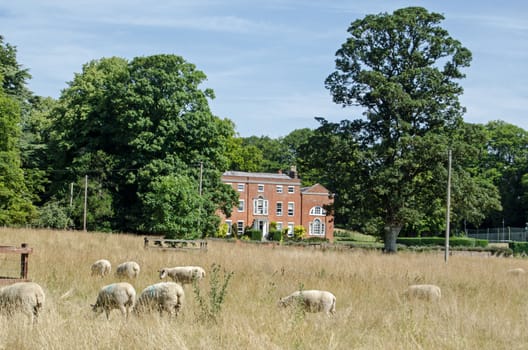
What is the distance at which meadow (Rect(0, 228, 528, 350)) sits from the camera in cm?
882

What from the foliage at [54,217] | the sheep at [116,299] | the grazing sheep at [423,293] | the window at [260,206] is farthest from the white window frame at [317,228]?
the sheep at [116,299]

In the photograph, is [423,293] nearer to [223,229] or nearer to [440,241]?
[440,241]

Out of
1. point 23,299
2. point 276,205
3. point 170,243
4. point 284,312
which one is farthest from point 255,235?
point 23,299

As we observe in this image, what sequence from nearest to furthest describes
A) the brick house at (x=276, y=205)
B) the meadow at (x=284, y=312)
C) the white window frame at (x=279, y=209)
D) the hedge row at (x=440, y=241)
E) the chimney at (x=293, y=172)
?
the meadow at (x=284, y=312) < the hedge row at (x=440, y=241) < the brick house at (x=276, y=205) < the white window frame at (x=279, y=209) < the chimney at (x=293, y=172)

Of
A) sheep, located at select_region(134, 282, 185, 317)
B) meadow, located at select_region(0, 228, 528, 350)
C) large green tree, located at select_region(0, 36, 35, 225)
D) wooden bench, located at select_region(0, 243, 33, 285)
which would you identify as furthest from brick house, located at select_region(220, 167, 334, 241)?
sheep, located at select_region(134, 282, 185, 317)

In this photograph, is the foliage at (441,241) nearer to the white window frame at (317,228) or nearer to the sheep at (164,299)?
the white window frame at (317,228)

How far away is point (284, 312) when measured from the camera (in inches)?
432

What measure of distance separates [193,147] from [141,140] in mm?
4346

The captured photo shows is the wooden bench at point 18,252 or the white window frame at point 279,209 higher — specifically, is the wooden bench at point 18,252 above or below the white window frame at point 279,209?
below

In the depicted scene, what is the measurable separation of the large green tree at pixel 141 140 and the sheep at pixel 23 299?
34323mm

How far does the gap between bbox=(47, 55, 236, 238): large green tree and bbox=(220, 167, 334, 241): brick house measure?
21657 mm

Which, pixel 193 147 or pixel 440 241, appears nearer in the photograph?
pixel 193 147

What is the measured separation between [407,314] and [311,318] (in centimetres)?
176

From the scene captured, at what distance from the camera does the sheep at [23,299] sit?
35.0 ft
